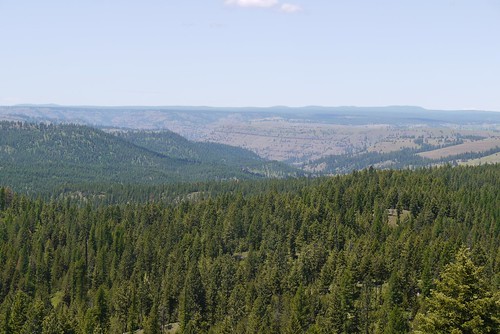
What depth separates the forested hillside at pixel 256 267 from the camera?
367 feet

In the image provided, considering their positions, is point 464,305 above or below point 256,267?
above

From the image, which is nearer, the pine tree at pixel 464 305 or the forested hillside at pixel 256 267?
the pine tree at pixel 464 305

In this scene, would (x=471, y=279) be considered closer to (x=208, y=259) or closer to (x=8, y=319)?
(x=8, y=319)

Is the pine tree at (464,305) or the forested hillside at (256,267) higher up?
the pine tree at (464,305)

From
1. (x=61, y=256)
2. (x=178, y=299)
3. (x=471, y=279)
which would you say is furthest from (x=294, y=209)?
(x=471, y=279)

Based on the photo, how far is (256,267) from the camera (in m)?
150

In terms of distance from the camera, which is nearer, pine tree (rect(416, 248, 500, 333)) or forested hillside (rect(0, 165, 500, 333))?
pine tree (rect(416, 248, 500, 333))

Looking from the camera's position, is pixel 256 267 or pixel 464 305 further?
pixel 256 267

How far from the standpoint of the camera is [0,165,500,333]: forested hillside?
111812 millimetres

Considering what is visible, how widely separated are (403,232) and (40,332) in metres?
101

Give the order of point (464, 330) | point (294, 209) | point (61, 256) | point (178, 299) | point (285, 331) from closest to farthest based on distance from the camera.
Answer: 1. point (464, 330)
2. point (285, 331)
3. point (178, 299)
4. point (61, 256)
5. point (294, 209)

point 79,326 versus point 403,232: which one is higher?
point 403,232

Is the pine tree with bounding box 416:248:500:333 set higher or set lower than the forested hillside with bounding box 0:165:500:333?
higher

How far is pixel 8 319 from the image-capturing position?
116 metres
